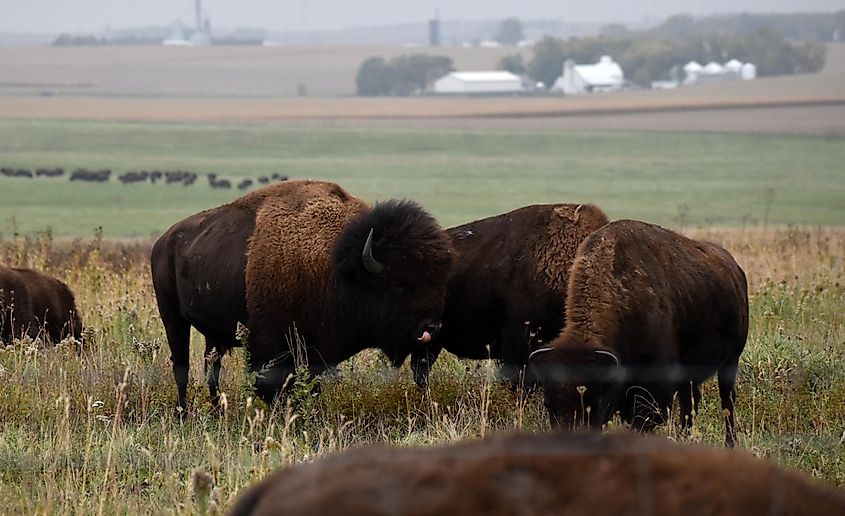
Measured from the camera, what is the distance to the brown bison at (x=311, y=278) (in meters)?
8.78

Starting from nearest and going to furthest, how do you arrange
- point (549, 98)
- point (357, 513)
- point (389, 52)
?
point (357, 513), point (549, 98), point (389, 52)

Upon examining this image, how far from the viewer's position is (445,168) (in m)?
72.9

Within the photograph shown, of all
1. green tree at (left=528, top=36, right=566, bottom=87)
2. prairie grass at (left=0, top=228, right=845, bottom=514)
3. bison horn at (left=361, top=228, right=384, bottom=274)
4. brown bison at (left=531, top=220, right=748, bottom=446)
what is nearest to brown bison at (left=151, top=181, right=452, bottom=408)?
bison horn at (left=361, top=228, right=384, bottom=274)

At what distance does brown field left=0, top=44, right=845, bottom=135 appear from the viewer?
319 ft

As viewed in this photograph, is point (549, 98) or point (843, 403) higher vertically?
point (843, 403)

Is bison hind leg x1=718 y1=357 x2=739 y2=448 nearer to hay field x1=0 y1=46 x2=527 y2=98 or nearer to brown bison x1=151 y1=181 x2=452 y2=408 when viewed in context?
brown bison x1=151 y1=181 x2=452 y2=408

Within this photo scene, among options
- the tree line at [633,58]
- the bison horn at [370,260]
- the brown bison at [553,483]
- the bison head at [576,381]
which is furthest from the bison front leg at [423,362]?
the tree line at [633,58]

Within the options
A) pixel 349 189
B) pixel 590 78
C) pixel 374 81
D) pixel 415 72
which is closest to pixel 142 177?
pixel 349 189

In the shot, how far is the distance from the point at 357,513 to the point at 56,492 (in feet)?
12.8

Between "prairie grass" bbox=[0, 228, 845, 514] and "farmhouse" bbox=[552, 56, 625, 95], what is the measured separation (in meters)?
141

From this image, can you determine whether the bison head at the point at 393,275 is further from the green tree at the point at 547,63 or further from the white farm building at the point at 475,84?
the green tree at the point at 547,63

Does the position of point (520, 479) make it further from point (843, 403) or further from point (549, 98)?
point (549, 98)

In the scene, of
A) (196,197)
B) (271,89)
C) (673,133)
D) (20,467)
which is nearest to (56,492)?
(20,467)

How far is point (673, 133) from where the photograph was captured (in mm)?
89062
